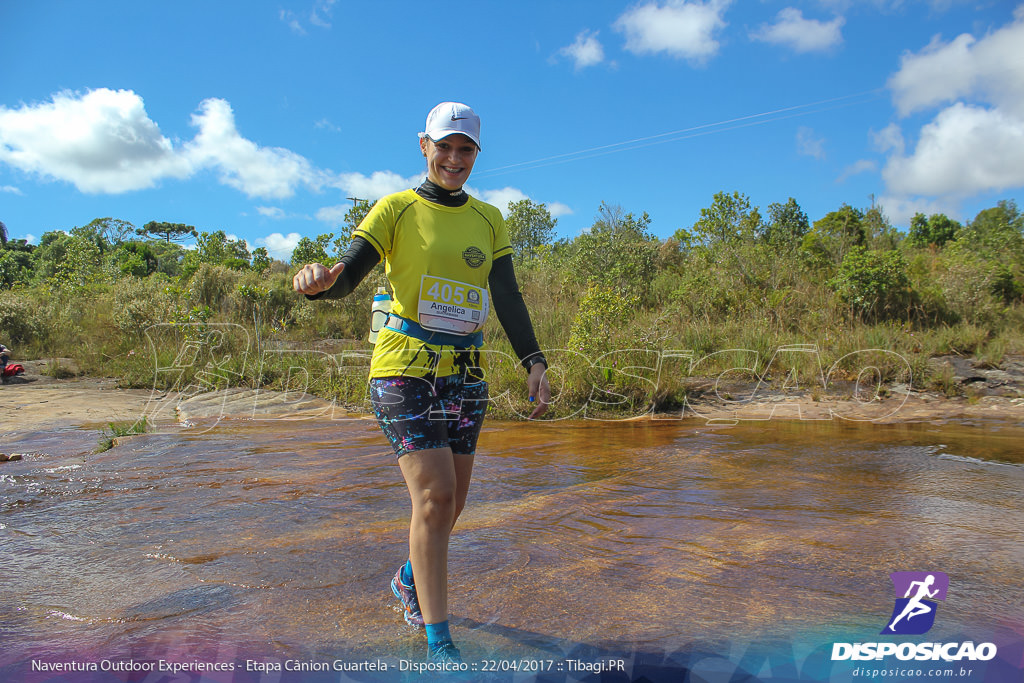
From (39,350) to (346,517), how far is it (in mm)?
12186

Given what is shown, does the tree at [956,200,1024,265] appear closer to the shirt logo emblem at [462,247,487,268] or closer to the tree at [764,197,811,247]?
the tree at [764,197,811,247]

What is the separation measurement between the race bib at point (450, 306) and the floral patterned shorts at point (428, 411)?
192 millimetres

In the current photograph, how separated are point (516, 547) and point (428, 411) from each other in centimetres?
133

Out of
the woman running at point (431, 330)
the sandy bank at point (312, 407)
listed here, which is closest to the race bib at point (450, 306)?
the woman running at point (431, 330)

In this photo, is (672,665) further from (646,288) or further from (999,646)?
(646,288)

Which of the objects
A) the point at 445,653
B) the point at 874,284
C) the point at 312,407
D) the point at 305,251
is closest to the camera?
the point at 445,653

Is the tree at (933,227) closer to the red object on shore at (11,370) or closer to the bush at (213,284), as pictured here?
the bush at (213,284)

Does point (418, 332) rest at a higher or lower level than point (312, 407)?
higher

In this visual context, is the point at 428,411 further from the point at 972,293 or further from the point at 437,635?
the point at 972,293

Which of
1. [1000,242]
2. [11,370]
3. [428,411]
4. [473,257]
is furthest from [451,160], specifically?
[1000,242]

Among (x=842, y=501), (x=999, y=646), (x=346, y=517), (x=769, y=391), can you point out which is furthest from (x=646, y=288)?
(x=999, y=646)

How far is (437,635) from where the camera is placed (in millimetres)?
1981

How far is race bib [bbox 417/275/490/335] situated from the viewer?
87.8 inches

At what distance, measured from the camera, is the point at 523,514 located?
3.72 meters
